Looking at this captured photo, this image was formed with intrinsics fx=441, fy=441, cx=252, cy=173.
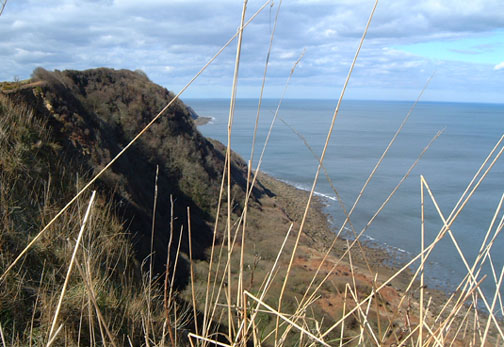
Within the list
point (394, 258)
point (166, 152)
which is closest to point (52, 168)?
point (166, 152)

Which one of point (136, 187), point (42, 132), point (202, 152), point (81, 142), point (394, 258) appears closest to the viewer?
point (42, 132)

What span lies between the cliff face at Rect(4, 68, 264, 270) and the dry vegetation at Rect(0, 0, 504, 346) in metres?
0.06

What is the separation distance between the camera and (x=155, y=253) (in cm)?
764

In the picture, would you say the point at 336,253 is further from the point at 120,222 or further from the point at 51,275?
the point at 51,275

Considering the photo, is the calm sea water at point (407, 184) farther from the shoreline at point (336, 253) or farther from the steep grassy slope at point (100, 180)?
the steep grassy slope at point (100, 180)

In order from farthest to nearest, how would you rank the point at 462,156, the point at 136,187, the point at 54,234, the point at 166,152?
the point at 462,156, the point at 166,152, the point at 136,187, the point at 54,234

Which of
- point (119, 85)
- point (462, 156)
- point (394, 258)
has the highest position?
point (119, 85)

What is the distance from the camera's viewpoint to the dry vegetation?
160 cm

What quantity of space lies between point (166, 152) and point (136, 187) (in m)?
4.47

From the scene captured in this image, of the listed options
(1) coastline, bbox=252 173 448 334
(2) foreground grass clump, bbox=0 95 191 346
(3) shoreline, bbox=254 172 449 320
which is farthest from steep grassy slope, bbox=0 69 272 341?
(3) shoreline, bbox=254 172 449 320

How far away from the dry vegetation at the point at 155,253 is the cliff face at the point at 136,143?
59mm

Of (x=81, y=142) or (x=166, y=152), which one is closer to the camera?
(x=81, y=142)

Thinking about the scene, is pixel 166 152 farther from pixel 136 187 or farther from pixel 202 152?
pixel 136 187

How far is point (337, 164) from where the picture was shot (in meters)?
46.6
